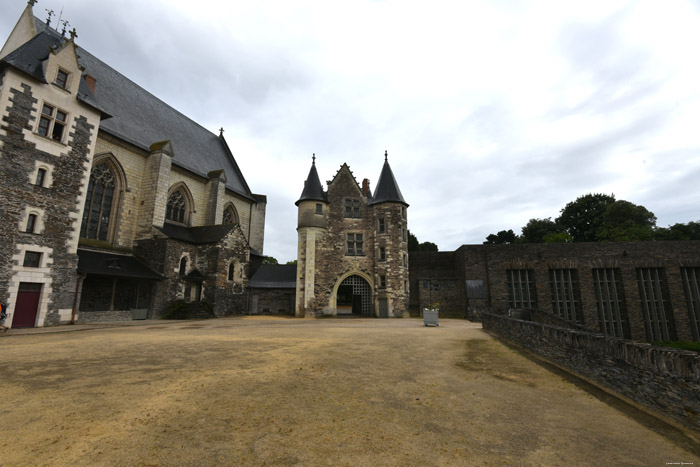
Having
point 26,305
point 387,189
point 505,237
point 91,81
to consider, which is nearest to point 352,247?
point 387,189

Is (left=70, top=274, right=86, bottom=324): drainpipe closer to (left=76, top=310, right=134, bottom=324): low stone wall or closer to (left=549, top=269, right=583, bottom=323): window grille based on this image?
(left=76, top=310, right=134, bottom=324): low stone wall

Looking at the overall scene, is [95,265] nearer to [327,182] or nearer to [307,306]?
[307,306]

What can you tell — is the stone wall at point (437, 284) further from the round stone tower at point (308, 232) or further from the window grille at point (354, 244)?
the round stone tower at point (308, 232)

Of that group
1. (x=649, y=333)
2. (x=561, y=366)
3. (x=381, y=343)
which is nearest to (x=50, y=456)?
(x=381, y=343)

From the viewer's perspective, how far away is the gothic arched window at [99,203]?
19.5m

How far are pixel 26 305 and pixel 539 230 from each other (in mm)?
64492

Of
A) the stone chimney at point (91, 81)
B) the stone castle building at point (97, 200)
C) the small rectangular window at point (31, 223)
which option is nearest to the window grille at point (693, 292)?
the stone castle building at point (97, 200)

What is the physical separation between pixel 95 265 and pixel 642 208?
6374 cm

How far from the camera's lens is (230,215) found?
30844mm

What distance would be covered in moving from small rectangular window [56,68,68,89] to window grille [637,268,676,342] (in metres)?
39.4

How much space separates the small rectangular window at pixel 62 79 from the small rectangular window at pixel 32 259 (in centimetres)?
891

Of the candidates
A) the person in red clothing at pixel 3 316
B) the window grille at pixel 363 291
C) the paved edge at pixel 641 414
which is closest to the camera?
the paved edge at pixel 641 414

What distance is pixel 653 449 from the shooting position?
358 centimetres

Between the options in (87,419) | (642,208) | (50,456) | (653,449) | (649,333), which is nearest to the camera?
(50,456)
